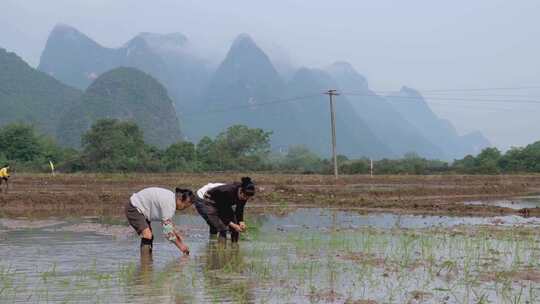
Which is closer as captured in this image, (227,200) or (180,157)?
(227,200)

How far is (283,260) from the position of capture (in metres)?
8.70

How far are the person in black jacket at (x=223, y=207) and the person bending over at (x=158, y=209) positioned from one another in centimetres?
128

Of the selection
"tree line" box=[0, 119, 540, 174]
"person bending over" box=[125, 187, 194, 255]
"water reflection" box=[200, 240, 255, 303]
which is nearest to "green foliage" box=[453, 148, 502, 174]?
"tree line" box=[0, 119, 540, 174]

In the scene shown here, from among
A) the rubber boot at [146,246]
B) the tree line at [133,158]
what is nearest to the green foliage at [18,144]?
the tree line at [133,158]

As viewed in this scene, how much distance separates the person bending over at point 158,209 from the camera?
862 centimetres

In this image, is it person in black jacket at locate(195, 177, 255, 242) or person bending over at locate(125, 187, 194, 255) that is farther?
person in black jacket at locate(195, 177, 255, 242)

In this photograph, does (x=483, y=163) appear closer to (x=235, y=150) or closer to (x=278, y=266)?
(x=235, y=150)

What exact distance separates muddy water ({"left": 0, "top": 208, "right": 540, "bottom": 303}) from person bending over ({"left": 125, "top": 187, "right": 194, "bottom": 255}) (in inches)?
11.3

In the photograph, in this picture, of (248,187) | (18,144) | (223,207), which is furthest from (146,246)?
Answer: (18,144)

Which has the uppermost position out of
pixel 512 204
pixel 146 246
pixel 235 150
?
pixel 235 150

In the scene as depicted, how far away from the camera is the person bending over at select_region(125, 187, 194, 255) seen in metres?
8.62

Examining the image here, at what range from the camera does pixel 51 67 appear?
627 ft

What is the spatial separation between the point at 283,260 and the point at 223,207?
1805 mm

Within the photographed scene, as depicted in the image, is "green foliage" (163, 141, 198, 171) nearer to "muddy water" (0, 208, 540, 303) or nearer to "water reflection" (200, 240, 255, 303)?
"muddy water" (0, 208, 540, 303)
